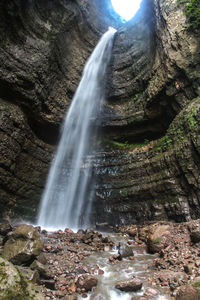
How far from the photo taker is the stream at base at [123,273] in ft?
10.9

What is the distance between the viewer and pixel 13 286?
2209mm

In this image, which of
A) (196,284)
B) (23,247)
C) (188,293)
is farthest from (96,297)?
(23,247)

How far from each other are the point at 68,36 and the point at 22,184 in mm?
11218

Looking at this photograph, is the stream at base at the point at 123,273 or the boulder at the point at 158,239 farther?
the boulder at the point at 158,239

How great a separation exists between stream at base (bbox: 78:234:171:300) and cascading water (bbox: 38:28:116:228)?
4688 millimetres

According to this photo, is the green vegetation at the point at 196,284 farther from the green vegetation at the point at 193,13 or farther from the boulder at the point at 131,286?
the green vegetation at the point at 193,13

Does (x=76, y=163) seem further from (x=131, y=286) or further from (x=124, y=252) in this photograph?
(x=131, y=286)

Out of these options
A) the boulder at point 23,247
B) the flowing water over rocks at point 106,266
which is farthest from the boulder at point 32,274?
the boulder at point 23,247

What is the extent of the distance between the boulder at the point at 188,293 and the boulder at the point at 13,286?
83.0 inches

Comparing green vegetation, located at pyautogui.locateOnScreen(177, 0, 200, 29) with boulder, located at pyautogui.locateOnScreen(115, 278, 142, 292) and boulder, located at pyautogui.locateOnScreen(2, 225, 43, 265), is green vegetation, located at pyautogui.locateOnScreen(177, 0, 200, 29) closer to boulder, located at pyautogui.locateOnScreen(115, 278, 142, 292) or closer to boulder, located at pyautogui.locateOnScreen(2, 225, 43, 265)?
boulder, located at pyautogui.locateOnScreen(115, 278, 142, 292)

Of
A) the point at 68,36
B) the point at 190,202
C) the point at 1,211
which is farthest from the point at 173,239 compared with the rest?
the point at 68,36

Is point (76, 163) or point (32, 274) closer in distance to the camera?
point (32, 274)

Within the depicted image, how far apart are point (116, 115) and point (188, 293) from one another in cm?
1099

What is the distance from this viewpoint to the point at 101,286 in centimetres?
362
